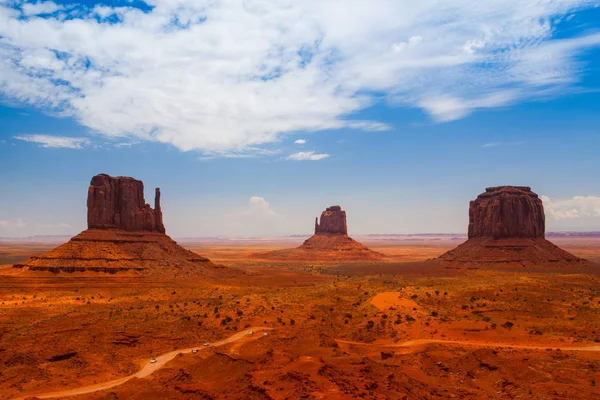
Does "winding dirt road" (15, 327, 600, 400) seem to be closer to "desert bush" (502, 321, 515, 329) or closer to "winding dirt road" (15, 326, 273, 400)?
"winding dirt road" (15, 326, 273, 400)

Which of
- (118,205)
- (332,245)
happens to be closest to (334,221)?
(332,245)

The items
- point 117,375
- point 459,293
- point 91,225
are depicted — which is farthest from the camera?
point 91,225

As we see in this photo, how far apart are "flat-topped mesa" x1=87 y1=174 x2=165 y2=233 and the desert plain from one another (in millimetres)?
24001

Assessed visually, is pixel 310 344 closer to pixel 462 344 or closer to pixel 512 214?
pixel 462 344

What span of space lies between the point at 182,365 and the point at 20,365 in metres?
10.5

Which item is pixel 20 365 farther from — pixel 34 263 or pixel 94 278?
pixel 34 263

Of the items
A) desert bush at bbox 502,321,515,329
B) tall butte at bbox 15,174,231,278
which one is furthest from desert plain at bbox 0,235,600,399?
tall butte at bbox 15,174,231,278

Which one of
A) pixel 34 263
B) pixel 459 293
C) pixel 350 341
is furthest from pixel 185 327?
Result: pixel 34 263

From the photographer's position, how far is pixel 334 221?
166000 millimetres

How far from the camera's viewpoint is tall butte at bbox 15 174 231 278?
6581 cm

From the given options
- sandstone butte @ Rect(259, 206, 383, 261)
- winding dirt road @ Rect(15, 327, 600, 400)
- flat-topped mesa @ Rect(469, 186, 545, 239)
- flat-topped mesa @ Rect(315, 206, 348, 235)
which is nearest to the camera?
winding dirt road @ Rect(15, 327, 600, 400)

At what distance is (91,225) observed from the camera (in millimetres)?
73500

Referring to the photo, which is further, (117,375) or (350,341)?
(350,341)

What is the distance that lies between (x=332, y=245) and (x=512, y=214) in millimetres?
74523
